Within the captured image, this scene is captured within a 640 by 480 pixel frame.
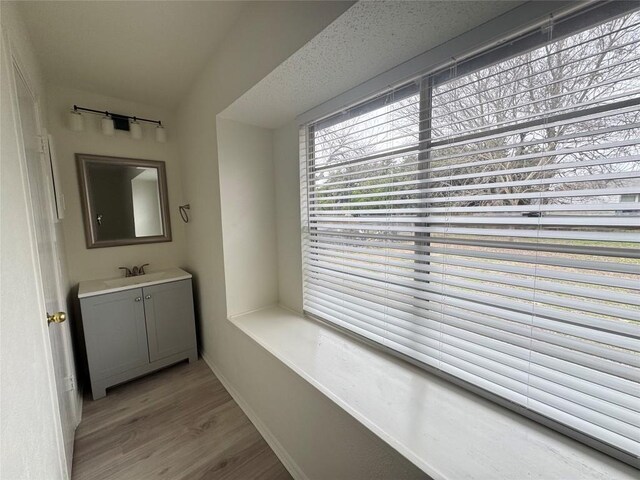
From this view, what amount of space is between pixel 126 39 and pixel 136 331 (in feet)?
6.94

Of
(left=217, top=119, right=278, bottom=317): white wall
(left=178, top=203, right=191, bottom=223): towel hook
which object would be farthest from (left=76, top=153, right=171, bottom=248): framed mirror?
(left=217, top=119, right=278, bottom=317): white wall

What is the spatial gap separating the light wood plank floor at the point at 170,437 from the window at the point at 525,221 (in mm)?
1095

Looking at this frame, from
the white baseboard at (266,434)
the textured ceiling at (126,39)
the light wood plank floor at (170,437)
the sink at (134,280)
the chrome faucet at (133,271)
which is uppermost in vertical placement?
the textured ceiling at (126,39)

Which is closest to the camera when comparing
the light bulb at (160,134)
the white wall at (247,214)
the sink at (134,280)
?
A: the white wall at (247,214)

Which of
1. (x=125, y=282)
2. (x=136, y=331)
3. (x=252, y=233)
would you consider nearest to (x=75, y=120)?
(x=125, y=282)

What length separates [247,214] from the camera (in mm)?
1995

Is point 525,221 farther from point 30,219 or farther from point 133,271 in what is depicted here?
point 133,271

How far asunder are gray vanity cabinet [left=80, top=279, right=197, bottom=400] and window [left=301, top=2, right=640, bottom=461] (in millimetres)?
1884

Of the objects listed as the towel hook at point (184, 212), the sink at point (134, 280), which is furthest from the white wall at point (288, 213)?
the sink at point (134, 280)

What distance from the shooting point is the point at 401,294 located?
132 centimetres

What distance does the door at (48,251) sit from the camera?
46.8 inches

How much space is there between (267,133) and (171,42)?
791mm

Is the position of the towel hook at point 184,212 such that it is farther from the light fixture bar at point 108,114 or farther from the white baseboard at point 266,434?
the white baseboard at point 266,434

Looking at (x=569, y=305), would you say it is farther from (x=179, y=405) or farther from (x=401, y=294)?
(x=179, y=405)
